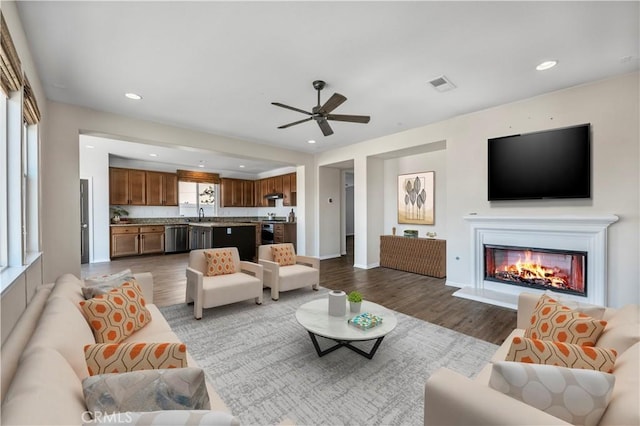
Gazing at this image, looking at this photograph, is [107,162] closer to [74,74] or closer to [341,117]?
[74,74]

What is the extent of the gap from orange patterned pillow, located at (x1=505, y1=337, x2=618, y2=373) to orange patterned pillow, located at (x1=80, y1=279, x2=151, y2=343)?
Result: 7.33ft

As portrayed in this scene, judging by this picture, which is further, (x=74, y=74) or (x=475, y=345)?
(x=74, y=74)

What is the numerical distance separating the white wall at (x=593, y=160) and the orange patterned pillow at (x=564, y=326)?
241 cm

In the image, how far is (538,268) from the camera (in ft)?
12.2

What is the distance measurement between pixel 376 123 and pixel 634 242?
343cm

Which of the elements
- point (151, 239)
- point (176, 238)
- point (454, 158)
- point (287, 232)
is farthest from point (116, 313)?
point (176, 238)

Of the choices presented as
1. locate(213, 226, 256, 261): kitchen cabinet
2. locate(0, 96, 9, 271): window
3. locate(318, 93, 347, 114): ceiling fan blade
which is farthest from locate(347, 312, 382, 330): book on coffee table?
locate(213, 226, 256, 261): kitchen cabinet

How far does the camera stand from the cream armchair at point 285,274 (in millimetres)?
3781

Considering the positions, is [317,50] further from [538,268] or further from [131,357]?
[538,268]

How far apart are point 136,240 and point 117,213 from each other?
0.97 m

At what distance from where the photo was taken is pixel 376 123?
4539 millimetres

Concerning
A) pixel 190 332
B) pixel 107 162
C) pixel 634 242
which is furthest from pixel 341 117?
pixel 107 162

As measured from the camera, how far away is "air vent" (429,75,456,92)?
302 cm

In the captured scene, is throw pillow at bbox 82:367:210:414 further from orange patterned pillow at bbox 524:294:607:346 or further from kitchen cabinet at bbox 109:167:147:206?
kitchen cabinet at bbox 109:167:147:206
